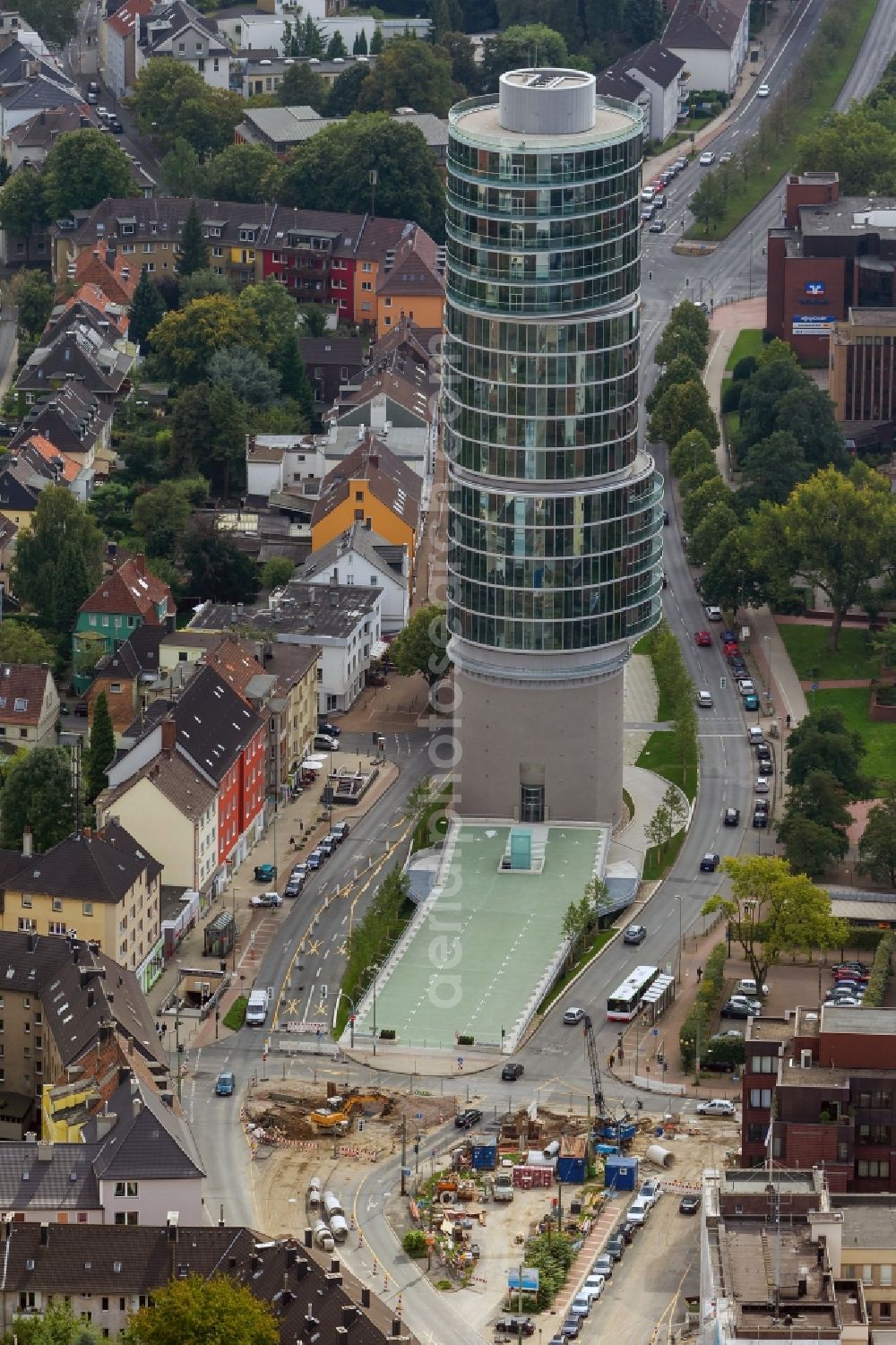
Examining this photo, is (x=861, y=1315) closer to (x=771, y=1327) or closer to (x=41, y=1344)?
(x=771, y=1327)

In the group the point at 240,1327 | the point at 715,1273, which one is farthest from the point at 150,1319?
the point at 715,1273

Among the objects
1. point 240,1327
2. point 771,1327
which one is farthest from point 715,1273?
point 240,1327

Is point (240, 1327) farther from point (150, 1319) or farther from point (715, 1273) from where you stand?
point (715, 1273)

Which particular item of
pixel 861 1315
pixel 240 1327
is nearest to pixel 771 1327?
pixel 861 1315

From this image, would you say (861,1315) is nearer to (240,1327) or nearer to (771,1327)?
(771,1327)

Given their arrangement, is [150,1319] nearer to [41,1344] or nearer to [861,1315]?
[41,1344]
